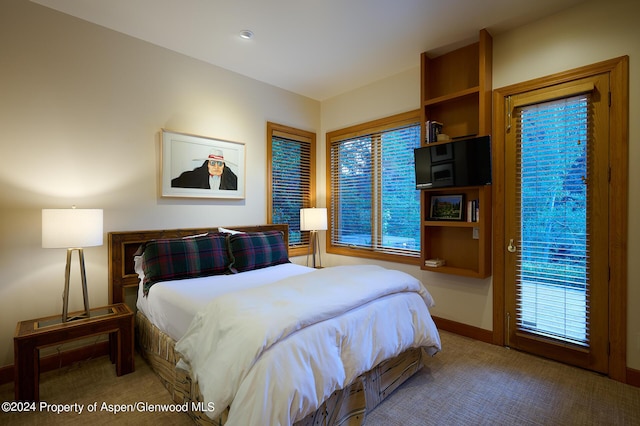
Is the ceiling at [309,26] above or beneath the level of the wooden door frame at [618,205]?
above

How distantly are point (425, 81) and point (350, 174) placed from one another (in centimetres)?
157

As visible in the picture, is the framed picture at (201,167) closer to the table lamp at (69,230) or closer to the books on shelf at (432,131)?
the table lamp at (69,230)

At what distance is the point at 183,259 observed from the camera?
2740 mm

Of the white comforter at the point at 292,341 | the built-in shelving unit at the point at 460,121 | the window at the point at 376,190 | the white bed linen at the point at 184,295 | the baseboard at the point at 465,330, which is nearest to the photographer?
the white comforter at the point at 292,341

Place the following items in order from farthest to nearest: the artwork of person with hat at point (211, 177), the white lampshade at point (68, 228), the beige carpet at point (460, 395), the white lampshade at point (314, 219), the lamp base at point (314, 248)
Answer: the lamp base at point (314, 248), the white lampshade at point (314, 219), the artwork of person with hat at point (211, 177), the white lampshade at point (68, 228), the beige carpet at point (460, 395)

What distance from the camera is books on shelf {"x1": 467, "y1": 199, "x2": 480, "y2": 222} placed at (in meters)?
2.93

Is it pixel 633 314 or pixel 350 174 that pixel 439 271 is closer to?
pixel 633 314

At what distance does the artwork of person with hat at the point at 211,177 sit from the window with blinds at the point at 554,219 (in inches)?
122

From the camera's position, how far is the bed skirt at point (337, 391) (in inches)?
66.0

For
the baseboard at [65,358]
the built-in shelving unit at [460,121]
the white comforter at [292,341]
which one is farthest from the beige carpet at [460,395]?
the built-in shelving unit at [460,121]

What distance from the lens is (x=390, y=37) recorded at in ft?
9.68

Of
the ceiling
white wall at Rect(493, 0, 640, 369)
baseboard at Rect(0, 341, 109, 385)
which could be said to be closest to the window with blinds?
white wall at Rect(493, 0, 640, 369)

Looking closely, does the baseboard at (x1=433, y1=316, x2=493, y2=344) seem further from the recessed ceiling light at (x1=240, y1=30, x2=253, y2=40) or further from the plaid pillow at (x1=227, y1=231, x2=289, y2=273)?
the recessed ceiling light at (x1=240, y1=30, x2=253, y2=40)

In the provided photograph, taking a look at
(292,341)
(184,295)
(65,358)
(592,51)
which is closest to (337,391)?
(292,341)
